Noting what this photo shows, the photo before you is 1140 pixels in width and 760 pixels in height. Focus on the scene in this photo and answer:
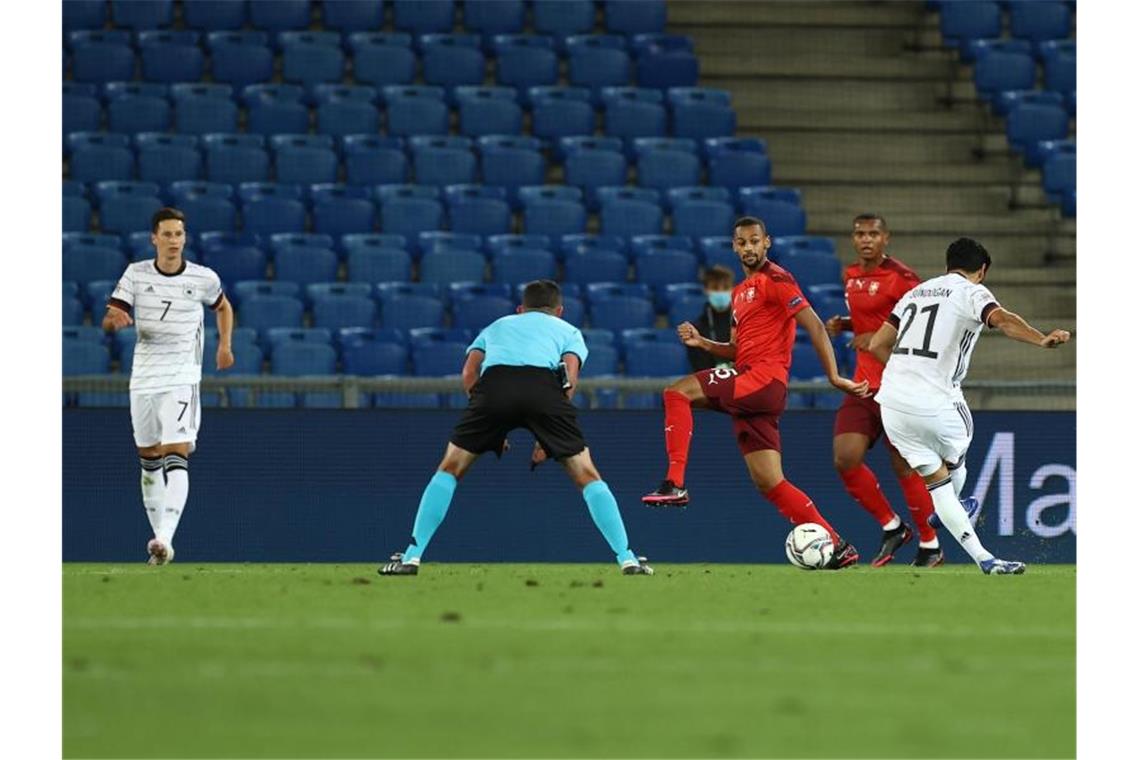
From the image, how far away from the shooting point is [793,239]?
58.8 feet

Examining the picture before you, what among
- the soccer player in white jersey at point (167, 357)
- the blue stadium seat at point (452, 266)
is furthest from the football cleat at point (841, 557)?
the blue stadium seat at point (452, 266)

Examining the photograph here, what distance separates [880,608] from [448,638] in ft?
7.93

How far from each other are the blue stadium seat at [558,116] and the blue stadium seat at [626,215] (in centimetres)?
140

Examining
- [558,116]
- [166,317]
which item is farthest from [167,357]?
[558,116]

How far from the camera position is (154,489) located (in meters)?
12.1

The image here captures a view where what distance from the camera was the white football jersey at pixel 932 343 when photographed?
11117 millimetres

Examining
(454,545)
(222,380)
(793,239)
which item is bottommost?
(454,545)

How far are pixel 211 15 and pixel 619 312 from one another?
265 inches

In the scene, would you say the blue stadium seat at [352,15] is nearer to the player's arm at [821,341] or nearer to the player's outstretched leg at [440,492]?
the player's arm at [821,341]

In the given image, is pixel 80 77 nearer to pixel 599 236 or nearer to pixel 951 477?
pixel 599 236

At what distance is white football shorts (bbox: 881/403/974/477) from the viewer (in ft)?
36.8

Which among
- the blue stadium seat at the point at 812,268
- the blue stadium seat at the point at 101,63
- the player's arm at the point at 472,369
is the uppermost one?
the blue stadium seat at the point at 101,63

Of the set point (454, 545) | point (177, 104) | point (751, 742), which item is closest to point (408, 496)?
point (454, 545)

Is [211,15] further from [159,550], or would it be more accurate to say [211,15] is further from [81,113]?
[159,550]
